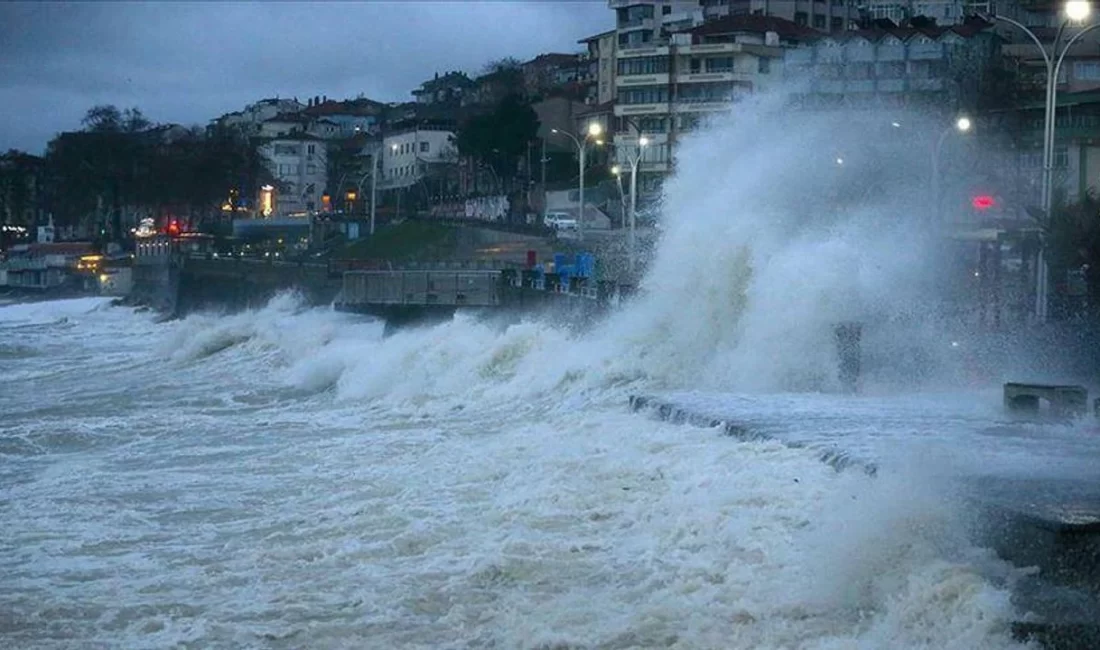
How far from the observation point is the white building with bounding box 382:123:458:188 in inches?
3898

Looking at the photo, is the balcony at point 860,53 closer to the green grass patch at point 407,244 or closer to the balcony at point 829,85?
the balcony at point 829,85

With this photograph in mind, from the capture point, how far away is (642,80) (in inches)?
2594

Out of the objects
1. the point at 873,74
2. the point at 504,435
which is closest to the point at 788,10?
the point at 873,74

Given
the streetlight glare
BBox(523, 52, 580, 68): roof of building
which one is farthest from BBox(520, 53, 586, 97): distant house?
the streetlight glare

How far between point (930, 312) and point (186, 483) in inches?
453

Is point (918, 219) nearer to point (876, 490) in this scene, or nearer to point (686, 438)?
point (686, 438)

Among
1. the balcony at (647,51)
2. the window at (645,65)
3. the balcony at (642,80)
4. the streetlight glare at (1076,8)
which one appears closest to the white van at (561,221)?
the balcony at (642,80)

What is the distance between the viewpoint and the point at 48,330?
5909 centimetres

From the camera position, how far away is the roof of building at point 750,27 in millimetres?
62719

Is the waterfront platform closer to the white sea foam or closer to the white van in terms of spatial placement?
the white sea foam

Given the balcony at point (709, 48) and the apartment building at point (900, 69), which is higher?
the balcony at point (709, 48)

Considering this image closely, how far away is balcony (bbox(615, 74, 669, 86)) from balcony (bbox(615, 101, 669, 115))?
0.92 metres

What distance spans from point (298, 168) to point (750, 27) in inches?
2721

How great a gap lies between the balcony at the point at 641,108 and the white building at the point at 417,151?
3064cm
